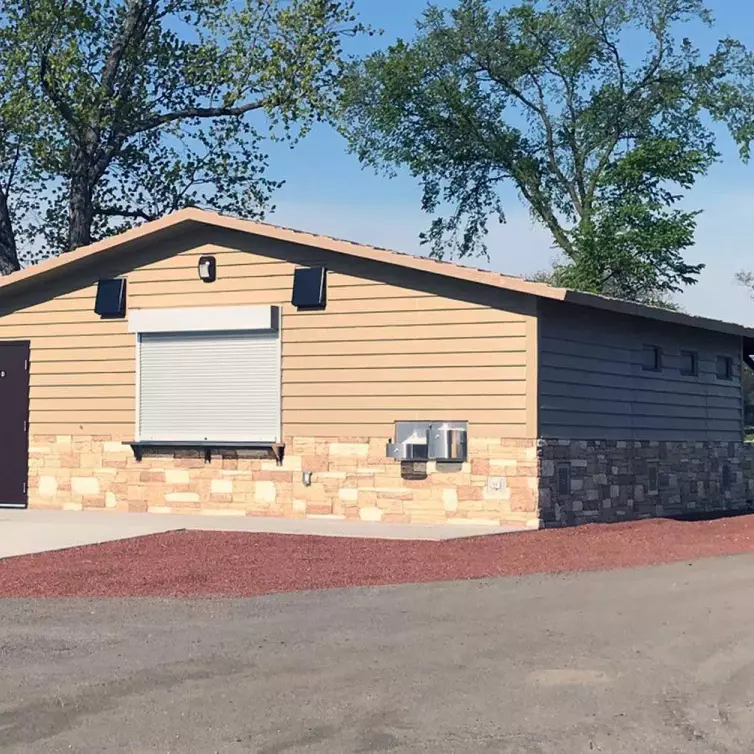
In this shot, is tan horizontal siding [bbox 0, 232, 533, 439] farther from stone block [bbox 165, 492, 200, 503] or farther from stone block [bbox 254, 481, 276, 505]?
stone block [bbox 165, 492, 200, 503]

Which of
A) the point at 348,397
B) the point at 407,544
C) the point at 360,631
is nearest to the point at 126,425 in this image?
the point at 348,397

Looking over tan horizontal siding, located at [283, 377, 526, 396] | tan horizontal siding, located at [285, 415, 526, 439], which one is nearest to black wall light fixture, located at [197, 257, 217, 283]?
tan horizontal siding, located at [283, 377, 526, 396]

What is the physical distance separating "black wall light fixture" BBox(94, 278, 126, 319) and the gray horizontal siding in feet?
21.4

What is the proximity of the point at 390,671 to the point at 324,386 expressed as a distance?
1033 centimetres

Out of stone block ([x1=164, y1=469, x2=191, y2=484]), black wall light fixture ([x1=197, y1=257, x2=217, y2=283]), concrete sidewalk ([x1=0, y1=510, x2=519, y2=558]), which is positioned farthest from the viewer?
stone block ([x1=164, y1=469, x2=191, y2=484])

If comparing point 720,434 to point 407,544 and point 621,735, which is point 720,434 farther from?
point 621,735

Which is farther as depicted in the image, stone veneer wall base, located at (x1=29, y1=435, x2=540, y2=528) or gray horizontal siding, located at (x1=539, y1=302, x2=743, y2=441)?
gray horizontal siding, located at (x1=539, y1=302, x2=743, y2=441)

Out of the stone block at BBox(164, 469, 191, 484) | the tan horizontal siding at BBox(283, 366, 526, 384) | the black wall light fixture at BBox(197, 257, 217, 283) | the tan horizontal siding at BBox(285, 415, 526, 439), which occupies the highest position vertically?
the black wall light fixture at BBox(197, 257, 217, 283)

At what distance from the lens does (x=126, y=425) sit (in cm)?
1939

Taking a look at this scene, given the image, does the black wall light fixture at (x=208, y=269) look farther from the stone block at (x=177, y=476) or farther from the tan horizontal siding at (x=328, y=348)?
the stone block at (x=177, y=476)

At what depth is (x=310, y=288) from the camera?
59.4 feet

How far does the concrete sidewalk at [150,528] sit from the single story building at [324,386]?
537 millimetres

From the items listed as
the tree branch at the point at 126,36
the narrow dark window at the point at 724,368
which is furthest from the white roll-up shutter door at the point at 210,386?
the tree branch at the point at 126,36

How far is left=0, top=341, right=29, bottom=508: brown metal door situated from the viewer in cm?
2019
